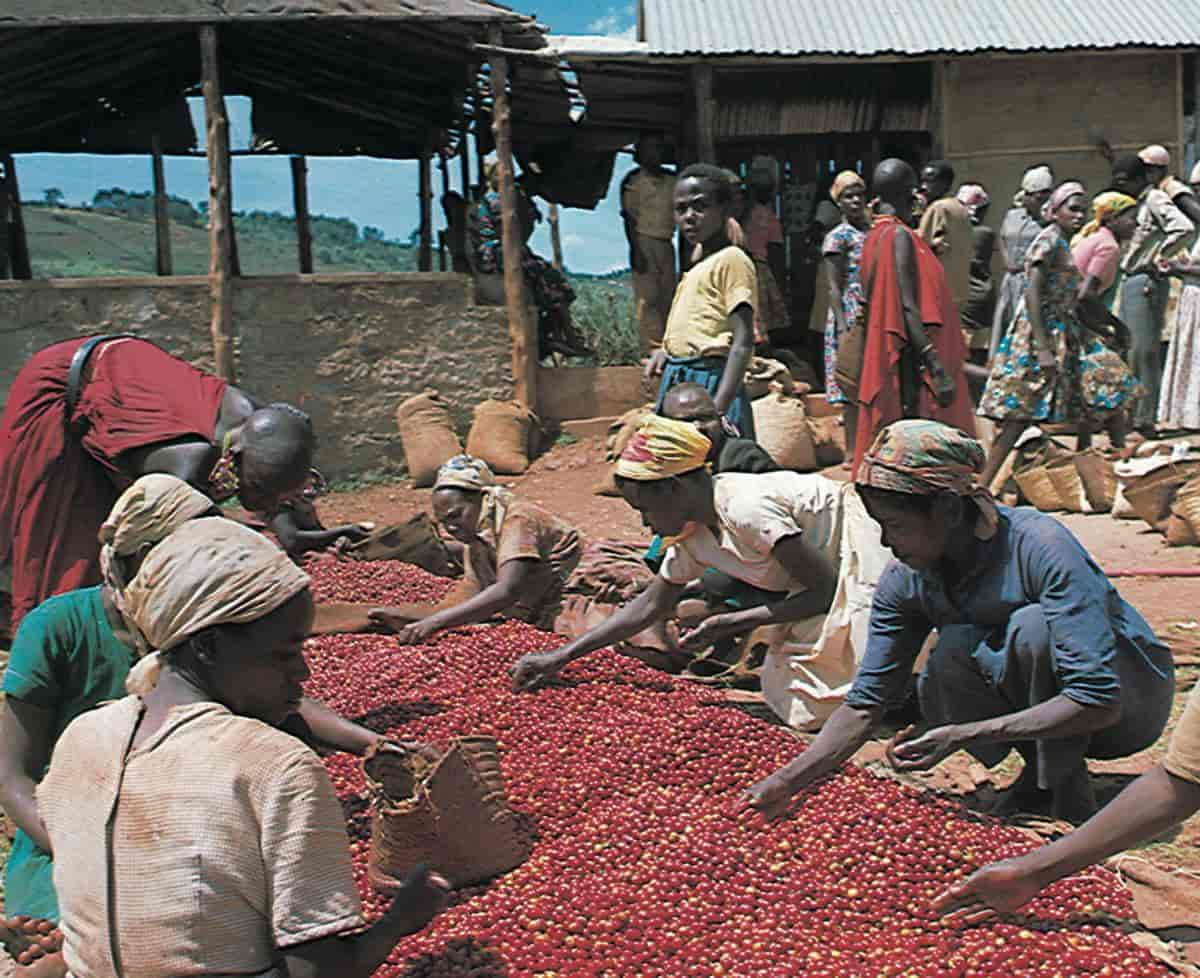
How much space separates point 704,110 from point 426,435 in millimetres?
3322

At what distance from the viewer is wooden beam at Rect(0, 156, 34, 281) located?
39.9 feet

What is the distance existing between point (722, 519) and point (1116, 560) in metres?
3.08

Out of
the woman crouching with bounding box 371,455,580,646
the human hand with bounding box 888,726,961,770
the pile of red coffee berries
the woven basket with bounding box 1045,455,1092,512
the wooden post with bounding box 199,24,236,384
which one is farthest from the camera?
the wooden post with bounding box 199,24,236,384

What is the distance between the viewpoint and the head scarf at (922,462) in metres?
2.72

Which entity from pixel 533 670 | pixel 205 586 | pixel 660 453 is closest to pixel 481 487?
pixel 533 670

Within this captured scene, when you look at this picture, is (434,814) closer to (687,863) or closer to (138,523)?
(687,863)

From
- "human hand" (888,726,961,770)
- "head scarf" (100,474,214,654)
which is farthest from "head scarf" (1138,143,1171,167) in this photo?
"head scarf" (100,474,214,654)

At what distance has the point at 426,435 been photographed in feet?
29.9

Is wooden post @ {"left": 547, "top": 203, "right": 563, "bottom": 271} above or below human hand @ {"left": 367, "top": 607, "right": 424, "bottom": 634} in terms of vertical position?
above

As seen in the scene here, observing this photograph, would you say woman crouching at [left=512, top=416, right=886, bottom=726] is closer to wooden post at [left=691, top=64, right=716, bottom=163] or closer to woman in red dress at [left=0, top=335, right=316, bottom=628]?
woman in red dress at [left=0, top=335, right=316, bottom=628]

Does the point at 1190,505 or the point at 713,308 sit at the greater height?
the point at 713,308

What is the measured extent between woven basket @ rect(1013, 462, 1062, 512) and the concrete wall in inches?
151

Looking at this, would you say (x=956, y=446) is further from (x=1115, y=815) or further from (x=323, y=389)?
(x=323, y=389)

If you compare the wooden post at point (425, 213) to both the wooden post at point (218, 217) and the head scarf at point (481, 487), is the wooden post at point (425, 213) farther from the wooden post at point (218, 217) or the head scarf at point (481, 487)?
the head scarf at point (481, 487)
